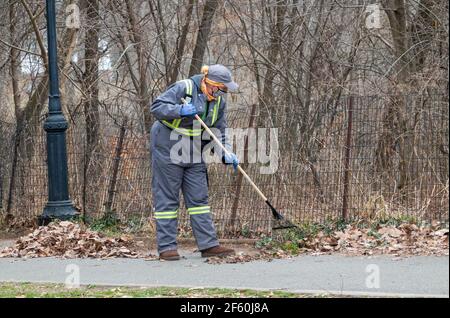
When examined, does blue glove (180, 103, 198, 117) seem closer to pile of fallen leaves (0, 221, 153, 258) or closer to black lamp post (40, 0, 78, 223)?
pile of fallen leaves (0, 221, 153, 258)

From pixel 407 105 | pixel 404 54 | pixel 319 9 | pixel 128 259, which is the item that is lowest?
pixel 128 259

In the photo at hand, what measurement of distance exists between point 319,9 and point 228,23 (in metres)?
1.77

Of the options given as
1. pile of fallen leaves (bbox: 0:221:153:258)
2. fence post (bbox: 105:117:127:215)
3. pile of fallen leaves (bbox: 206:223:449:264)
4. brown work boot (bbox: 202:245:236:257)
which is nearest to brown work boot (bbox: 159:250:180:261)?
brown work boot (bbox: 202:245:236:257)

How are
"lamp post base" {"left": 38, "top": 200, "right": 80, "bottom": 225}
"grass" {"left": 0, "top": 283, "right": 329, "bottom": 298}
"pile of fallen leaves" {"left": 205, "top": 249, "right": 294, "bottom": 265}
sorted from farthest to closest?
"lamp post base" {"left": 38, "top": 200, "right": 80, "bottom": 225} < "pile of fallen leaves" {"left": 205, "top": 249, "right": 294, "bottom": 265} < "grass" {"left": 0, "top": 283, "right": 329, "bottom": 298}

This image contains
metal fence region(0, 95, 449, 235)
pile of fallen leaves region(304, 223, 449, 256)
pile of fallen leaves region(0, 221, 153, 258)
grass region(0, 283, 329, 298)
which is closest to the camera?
grass region(0, 283, 329, 298)

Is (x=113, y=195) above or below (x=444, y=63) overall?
below

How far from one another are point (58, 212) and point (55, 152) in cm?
80

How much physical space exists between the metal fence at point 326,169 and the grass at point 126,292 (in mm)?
3389

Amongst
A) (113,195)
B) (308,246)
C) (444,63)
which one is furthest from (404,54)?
(113,195)

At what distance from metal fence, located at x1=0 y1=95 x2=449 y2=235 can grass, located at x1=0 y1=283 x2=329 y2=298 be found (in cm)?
339

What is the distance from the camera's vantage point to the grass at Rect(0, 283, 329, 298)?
288 inches

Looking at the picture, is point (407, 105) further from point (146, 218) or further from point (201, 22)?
point (201, 22)

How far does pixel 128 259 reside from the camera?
9.76 metres

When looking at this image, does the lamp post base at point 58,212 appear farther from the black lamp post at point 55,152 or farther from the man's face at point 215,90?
the man's face at point 215,90
